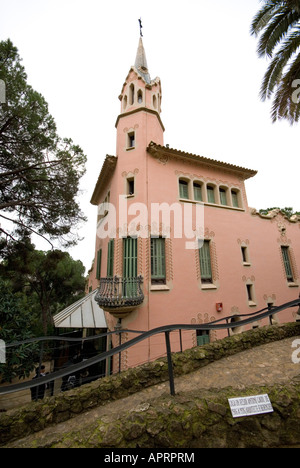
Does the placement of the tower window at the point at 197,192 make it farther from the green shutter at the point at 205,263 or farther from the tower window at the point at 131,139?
the tower window at the point at 131,139

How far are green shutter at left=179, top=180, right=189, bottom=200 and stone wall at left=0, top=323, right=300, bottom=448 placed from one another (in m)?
8.74

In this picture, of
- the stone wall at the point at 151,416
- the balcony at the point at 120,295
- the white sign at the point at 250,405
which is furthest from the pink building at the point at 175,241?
the white sign at the point at 250,405

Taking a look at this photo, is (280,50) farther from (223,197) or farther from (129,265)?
(129,265)

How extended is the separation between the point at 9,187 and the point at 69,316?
7.13 meters

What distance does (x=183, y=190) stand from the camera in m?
11.2

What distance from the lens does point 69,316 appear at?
897 centimetres

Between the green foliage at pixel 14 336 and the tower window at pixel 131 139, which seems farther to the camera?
the tower window at pixel 131 139

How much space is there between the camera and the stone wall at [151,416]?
2305 mm

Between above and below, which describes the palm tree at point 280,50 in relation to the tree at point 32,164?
above

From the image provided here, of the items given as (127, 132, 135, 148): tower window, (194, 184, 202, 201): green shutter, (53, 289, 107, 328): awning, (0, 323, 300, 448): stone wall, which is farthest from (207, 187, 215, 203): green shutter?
(0, 323, 300, 448): stone wall

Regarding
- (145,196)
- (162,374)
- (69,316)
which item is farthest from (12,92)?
(162,374)

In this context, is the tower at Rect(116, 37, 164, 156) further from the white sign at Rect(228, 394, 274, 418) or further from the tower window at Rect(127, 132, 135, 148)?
the white sign at Rect(228, 394, 274, 418)

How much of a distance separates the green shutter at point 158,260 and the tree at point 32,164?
4.69 metres

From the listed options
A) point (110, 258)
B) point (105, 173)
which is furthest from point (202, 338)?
point (105, 173)
